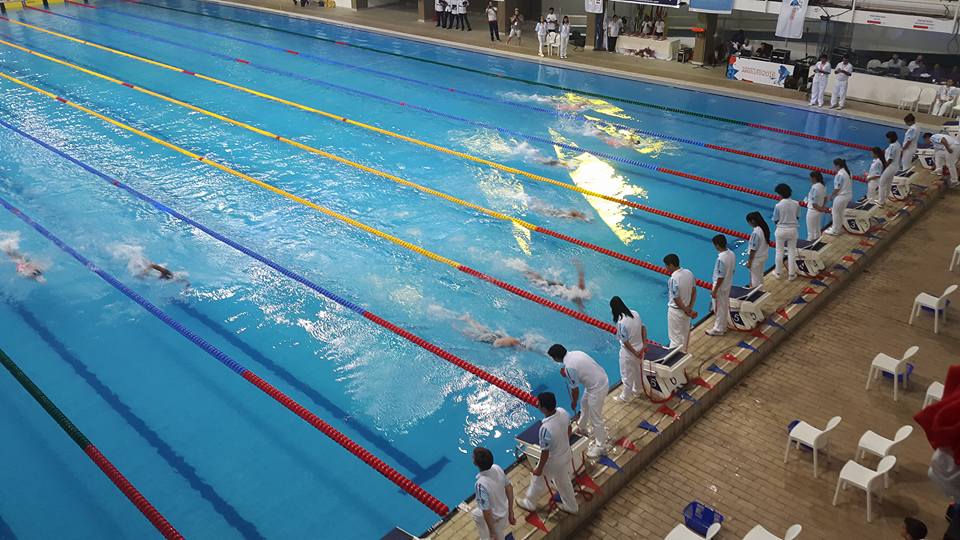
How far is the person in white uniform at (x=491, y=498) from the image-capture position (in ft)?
15.2

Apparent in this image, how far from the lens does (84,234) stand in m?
10.9

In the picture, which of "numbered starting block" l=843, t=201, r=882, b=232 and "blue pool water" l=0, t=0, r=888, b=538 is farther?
"numbered starting block" l=843, t=201, r=882, b=232

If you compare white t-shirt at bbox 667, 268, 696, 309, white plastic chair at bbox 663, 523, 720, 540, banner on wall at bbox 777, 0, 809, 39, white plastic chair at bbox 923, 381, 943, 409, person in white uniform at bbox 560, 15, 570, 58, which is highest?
banner on wall at bbox 777, 0, 809, 39

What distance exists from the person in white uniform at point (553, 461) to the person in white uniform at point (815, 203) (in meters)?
5.40

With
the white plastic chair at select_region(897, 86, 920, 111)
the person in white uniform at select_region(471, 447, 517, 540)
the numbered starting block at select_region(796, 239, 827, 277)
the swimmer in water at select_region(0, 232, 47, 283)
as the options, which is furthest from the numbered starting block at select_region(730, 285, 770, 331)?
the white plastic chair at select_region(897, 86, 920, 111)

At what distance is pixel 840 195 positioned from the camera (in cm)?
969

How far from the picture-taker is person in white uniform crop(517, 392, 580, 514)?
5.03 meters

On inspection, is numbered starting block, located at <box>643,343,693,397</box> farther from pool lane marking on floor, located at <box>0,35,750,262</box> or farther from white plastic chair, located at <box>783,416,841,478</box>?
pool lane marking on floor, located at <box>0,35,750,262</box>

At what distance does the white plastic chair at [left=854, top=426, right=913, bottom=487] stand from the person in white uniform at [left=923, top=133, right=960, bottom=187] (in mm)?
7773

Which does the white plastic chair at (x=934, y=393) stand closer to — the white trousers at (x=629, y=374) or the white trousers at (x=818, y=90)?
the white trousers at (x=629, y=374)

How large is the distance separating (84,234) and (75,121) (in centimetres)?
625

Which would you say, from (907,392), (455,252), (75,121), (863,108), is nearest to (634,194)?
(455,252)

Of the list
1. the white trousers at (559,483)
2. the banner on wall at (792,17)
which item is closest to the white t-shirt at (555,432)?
the white trousers at (559,483)

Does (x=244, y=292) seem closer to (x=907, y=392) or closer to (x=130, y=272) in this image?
(x=130, y=272)
